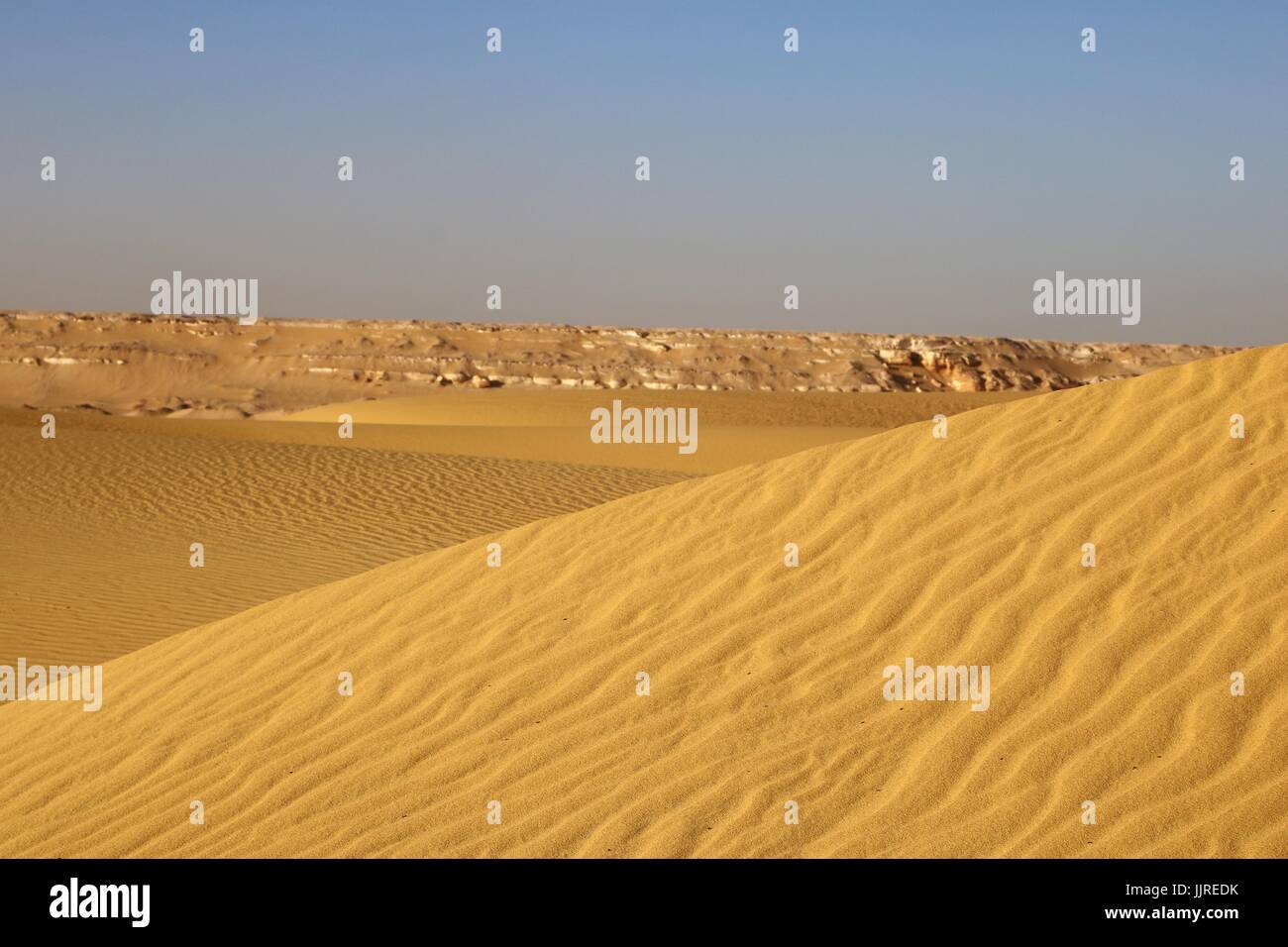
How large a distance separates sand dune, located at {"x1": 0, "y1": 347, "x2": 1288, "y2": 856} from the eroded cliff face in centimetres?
4406

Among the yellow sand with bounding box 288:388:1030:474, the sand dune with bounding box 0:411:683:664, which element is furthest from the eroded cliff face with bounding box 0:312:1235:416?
the sand dune with bounding box 0:411:683:664

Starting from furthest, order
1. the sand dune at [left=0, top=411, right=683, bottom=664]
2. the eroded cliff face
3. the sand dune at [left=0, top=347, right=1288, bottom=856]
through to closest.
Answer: the eroded cliff face → the sand dune at [left=0, top=411, right=683, bottom=664] → the sand dune at [left=0, top=347, right=1288, bottom=856]

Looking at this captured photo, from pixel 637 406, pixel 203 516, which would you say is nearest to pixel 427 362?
pixel 637 406

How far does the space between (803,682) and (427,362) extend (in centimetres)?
5130

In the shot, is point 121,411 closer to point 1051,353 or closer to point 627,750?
point 1051,353

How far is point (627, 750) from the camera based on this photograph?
4.95m

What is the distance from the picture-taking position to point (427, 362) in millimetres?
55156

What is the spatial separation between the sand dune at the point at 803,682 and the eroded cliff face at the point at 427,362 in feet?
145

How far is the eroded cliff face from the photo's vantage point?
53.4 metres

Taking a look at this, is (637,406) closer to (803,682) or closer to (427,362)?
(427,362)

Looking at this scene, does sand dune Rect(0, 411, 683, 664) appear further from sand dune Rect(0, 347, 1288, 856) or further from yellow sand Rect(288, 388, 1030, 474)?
sand dune Rect(0, 347, 1288, 856)
